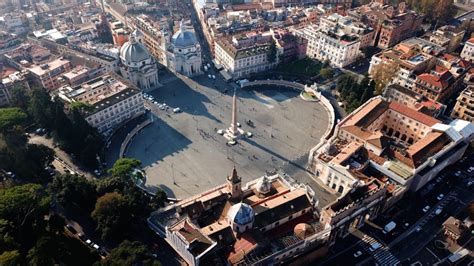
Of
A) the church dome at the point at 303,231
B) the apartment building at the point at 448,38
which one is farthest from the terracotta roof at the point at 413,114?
the church dome at the point at 303,231

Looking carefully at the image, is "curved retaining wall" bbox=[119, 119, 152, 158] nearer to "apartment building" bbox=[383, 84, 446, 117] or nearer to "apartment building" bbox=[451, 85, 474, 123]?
"apartment building" bbox=[383, 84, 446, 117]

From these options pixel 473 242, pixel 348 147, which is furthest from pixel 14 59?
pixel 473 242

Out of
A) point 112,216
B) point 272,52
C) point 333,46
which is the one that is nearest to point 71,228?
point 112,216

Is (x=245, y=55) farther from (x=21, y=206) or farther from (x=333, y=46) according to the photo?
(x=21, y=206)

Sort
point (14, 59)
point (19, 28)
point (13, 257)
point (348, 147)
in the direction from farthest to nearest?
point (19, 28), point (14, 59), point (348, 147), point (13, 257)

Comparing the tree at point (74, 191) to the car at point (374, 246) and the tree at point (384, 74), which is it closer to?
the car at point (374, 246)

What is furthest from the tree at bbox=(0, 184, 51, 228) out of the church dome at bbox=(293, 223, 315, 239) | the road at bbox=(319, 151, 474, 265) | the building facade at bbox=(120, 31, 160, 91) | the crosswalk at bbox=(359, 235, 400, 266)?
the crosswalk at bbox=(359, 235, 400, 266)

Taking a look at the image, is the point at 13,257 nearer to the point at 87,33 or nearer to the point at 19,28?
the point at 87,33
